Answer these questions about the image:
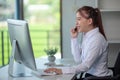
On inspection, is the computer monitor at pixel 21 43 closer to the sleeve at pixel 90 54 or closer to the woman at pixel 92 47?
the woman at pixel 92 47

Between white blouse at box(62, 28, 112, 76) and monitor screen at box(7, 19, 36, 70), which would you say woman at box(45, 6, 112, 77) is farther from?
monitor screen at box(7, 19, 36, 70)

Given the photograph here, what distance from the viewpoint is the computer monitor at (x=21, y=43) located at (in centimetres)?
200

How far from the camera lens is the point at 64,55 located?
4.33 m

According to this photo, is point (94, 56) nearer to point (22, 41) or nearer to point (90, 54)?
point (90, 54)

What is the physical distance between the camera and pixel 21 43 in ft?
7.00

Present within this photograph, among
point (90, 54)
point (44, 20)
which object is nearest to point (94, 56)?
point (90, 54)

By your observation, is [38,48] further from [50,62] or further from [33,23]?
[50,62]

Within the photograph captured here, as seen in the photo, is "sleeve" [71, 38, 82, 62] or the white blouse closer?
the white blouse

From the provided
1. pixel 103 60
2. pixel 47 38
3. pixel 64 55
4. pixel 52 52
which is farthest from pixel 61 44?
pixel 103 60

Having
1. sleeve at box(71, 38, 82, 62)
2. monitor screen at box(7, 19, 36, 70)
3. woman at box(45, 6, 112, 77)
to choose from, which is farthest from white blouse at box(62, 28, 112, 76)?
monitor screen at box(7, 19, 36, 70)

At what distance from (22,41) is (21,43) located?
0.16 ft

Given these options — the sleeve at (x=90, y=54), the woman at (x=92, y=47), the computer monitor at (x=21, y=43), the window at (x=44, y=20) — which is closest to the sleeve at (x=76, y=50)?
the woman at (x=92, y=47)

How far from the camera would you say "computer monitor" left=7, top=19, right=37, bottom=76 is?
1999 mm

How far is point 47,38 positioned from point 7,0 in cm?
98
